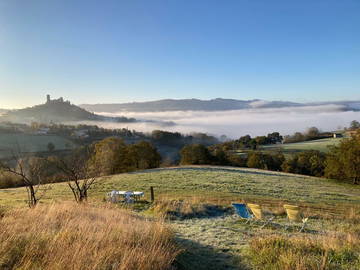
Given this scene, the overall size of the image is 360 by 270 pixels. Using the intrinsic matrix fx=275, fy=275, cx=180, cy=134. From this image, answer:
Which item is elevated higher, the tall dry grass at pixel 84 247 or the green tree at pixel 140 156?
the tall dry grass at pixel 84 247

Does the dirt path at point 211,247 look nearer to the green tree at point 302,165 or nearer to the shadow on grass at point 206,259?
the shadow on grass at point 206,259

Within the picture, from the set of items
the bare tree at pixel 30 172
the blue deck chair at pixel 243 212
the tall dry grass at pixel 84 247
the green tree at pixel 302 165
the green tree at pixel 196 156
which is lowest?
the green tree at pixel 302 165

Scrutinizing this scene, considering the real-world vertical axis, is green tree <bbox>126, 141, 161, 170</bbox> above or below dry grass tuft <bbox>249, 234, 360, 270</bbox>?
below

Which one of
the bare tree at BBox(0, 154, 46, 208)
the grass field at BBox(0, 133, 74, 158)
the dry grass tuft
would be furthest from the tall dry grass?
the grass field at BBox(0, 133, 74, 158)

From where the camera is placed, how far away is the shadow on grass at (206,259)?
5770 mm

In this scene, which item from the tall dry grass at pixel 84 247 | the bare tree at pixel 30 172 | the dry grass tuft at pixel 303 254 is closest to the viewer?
the tall dry grass at pixel 84 247

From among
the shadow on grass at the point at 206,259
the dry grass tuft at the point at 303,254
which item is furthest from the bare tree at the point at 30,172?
the dry grass tuft at the point at 303,254

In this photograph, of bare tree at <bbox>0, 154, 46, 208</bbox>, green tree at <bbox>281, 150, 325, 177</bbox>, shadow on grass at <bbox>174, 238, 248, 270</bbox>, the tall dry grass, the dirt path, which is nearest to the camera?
the tall dry grass

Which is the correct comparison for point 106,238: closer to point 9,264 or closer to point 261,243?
point 9,264

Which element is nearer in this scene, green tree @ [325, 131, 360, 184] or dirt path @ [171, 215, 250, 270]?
dirt path @ [171, 215, 250, 270]

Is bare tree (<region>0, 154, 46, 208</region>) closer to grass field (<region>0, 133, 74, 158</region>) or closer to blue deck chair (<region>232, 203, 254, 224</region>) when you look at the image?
blue deck chair (<region>232, 203, 254, 224</region>)

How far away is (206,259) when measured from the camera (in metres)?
6.32

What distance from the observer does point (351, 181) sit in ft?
149

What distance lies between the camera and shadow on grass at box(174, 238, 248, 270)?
5770 millimetres
